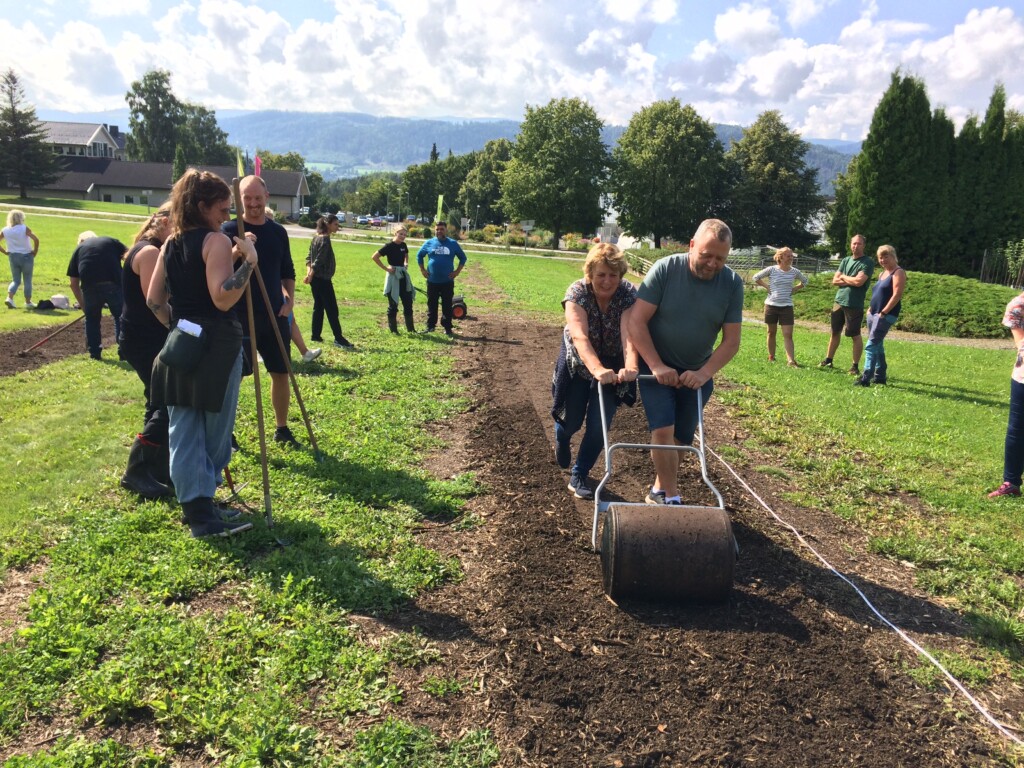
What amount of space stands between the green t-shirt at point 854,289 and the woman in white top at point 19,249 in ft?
45.7

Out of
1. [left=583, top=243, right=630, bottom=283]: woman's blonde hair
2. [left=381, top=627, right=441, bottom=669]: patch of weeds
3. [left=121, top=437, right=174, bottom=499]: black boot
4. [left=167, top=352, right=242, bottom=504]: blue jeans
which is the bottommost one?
[left=381, top=627, right=441, bottom=669]: patch of weeds

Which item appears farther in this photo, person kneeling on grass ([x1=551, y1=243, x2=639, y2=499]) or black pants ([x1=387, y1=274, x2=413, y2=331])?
black pants ([x1=387, y1=274, x2=413, y2=331])

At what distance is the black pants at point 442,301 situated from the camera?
12891 mm

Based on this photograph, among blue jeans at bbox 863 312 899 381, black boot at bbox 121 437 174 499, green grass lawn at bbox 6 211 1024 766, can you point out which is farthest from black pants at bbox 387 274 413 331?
black boot at bbox 121 437 174 499

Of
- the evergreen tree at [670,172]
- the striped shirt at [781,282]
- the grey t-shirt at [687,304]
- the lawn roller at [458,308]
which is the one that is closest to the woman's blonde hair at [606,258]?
the grey t-shirt at [687,304]

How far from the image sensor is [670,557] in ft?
12.7

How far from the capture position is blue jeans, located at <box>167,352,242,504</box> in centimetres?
440

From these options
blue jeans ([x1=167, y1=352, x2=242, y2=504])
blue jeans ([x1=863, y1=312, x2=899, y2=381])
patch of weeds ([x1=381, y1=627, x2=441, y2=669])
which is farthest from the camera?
blue jeans ([x1=863, y1=312, x2=899, y2=381])

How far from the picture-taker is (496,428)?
7.42 meters

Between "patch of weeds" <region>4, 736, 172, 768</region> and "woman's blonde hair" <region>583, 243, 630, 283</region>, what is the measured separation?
3824 millimetres

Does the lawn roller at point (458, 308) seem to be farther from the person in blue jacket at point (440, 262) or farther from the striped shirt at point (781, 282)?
the striped shirt at point (781, 282)

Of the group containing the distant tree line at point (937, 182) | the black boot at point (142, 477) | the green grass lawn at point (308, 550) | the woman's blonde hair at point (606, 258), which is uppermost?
the distant tree line at point (937, 182)

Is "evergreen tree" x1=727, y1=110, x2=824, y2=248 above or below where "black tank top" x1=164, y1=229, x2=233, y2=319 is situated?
above

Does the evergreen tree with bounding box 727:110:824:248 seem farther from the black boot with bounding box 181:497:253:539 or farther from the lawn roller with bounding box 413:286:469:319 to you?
the black boot with bounding box 181:497:253:539
